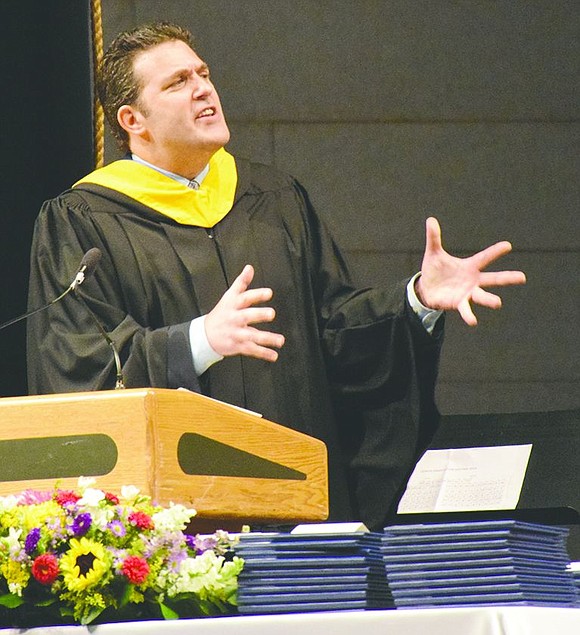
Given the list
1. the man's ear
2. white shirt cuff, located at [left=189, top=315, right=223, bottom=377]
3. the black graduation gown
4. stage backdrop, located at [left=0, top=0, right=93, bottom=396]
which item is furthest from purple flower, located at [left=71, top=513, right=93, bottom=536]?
stage backdrop, located at [left=0, top=0, right=93, bottom=396]

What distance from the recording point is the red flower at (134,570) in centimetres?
212

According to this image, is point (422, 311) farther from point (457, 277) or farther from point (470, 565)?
point (470, 565)

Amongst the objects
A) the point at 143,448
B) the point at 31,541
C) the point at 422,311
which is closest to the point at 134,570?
the point at 31,541

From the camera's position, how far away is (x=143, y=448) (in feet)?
7.75

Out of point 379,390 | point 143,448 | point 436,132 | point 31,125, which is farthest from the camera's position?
point 436,132

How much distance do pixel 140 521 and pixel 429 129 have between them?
3.51m

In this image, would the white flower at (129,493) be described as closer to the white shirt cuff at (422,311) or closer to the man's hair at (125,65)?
the white shirt cuff at (422,311)

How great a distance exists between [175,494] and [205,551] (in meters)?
0.17

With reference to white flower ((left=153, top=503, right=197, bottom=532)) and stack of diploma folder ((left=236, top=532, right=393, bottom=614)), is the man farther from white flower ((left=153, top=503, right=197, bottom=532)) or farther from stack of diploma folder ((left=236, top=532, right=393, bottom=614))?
stack of diploma folder ((left=236, top=532, right=393, bottom=614))

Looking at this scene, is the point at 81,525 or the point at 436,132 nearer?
the point at 81,525

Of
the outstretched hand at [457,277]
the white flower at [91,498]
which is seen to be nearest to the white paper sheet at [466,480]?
the outstretched hand at [457,277]

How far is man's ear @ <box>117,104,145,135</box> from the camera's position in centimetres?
396

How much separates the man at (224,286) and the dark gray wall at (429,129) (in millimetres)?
1454

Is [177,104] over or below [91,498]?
over
